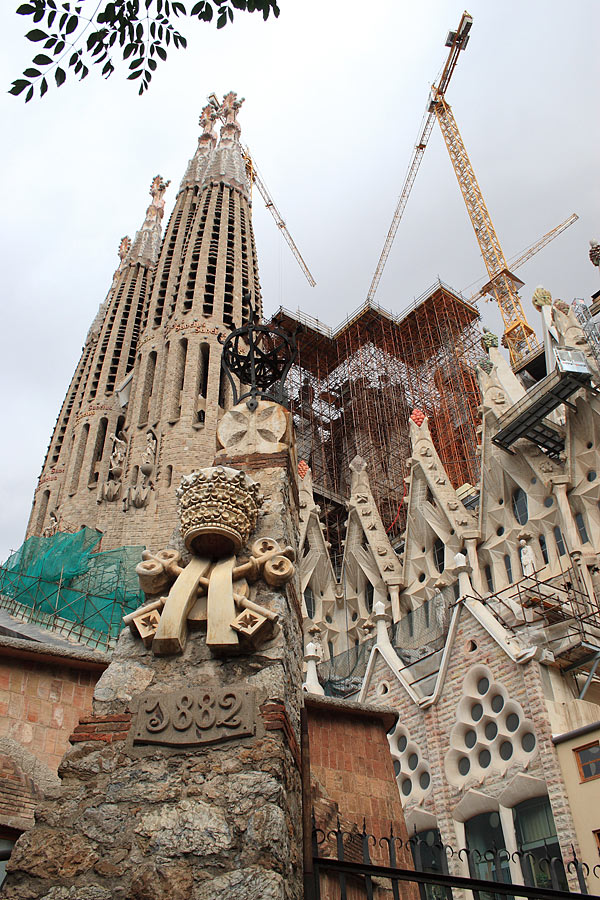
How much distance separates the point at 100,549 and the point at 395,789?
20.6 metres

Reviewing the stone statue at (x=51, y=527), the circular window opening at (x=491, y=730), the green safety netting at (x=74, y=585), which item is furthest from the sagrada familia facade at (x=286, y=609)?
the green safety netting at (x=74, y=585)

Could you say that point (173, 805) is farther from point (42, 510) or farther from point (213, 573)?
point (42, 510)

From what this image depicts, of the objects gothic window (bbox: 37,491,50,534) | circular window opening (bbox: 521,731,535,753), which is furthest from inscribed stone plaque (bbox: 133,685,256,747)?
gothic window (bbox: 37,491,50,534)

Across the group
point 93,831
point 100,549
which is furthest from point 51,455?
point 93,831

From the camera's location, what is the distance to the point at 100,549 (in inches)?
963

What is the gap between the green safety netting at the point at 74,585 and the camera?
59.0 ft

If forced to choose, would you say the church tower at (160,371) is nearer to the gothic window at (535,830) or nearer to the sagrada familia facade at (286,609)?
the sagrada familia facade at (286,609)

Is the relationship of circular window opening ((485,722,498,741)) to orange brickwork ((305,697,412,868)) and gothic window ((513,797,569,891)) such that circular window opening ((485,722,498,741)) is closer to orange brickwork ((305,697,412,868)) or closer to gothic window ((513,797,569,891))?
gothic window ((513,797,569,891))

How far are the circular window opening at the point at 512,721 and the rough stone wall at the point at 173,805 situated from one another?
1067 cm

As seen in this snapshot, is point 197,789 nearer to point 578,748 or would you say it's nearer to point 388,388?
point 578,748

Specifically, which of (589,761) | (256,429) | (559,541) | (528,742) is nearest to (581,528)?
(559,541)

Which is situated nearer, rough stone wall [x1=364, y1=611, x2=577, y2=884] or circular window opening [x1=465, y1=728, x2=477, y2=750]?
rough stone wall [x1=364, y1=611, x2=577, y2=884]

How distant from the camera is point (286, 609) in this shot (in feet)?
9.84

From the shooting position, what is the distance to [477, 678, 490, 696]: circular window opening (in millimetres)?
13141
